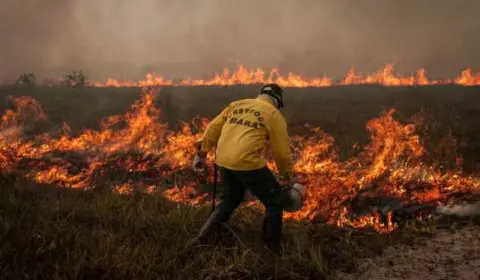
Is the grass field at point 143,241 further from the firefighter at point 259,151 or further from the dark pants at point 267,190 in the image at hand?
the firefighter at point 259,151

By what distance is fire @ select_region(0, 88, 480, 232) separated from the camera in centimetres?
775

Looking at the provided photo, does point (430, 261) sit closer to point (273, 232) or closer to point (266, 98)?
point (273, 232)

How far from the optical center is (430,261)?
4.86 metres

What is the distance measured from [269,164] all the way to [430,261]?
649 cm

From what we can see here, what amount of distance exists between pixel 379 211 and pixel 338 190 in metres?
0.87

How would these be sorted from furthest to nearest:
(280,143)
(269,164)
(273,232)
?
(269,164), (273,232), (280,143)

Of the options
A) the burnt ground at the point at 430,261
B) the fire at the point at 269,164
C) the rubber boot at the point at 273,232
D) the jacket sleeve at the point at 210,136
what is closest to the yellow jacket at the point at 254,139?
the jacket sleeve at the point at 210,136

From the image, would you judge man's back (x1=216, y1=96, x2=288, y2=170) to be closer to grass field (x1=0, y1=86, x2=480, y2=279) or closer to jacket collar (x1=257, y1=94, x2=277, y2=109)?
jacket collar (x1=257, y1=94, x2=277, y2=109)

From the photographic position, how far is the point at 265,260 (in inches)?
174

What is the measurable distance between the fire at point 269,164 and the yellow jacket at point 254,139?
268 cm

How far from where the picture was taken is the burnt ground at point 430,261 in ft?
14.5

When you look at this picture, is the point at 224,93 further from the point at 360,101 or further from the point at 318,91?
the point at 360,101

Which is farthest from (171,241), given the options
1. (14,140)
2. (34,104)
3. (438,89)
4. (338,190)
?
(438,89)

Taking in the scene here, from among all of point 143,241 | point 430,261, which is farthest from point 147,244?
point 430,261
